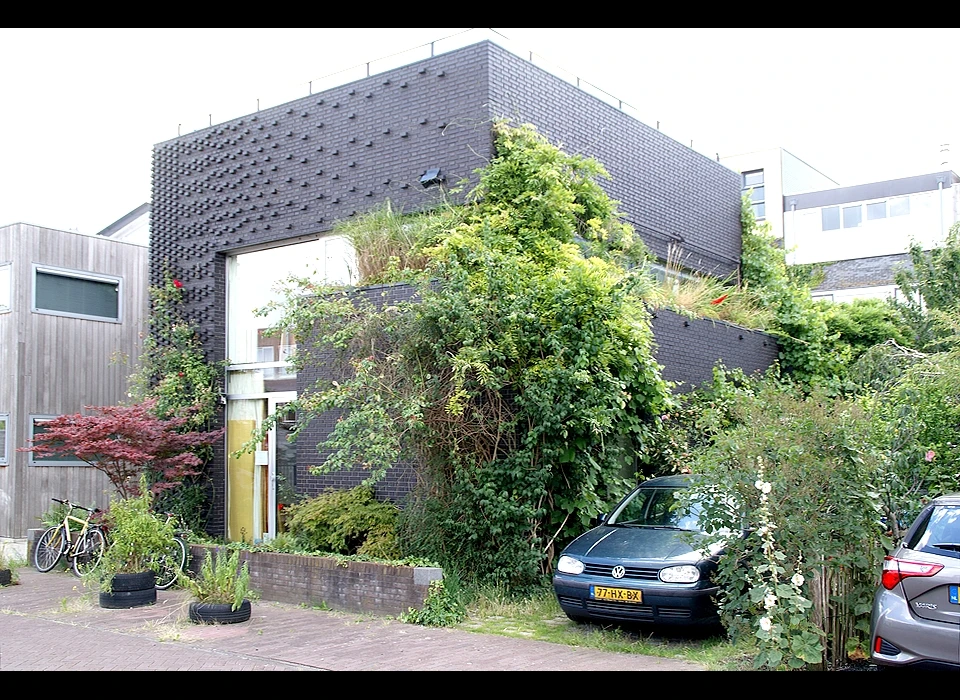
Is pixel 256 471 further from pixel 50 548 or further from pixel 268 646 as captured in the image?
pixel 268 646

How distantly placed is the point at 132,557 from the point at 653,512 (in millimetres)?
6463

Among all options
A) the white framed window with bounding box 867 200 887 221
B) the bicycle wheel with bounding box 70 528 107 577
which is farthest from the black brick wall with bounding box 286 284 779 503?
the white framed window with bounding box 867 200 887 221

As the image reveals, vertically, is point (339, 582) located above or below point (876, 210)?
below

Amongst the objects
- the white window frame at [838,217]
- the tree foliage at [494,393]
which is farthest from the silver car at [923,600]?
the white window frame at [838,217]

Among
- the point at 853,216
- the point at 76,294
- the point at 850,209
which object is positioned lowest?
the point at 76,294

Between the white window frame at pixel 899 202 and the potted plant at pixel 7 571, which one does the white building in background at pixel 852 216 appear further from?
the potted plant at pixel 7 571

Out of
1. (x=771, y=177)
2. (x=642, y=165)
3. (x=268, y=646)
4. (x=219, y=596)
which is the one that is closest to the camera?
(x=268, y=646)

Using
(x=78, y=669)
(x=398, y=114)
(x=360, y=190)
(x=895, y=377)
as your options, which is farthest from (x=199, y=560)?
(x=895, y=377)

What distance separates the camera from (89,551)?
47.8 ft

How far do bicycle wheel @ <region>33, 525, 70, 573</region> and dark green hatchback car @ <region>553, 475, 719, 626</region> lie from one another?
9.29 metres

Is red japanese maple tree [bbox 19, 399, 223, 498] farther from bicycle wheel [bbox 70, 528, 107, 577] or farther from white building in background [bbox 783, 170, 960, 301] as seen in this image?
white building in background [bbox 783, 170, 960, 301]

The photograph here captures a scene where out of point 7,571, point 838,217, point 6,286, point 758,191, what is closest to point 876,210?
point 838,217

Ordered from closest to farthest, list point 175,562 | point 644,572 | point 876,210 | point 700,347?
point 644,572 < point 175,562 < point 700,347 < point 876,210

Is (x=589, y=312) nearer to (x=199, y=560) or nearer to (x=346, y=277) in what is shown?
(x=346, y=277)
